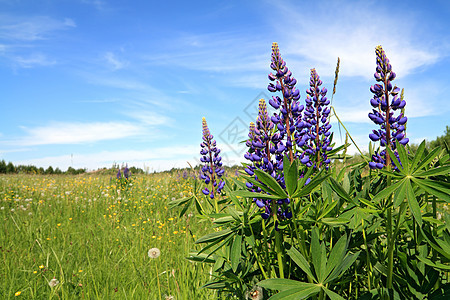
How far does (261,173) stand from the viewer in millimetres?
1485

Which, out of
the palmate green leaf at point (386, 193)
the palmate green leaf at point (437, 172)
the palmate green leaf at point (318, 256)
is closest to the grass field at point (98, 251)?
the palmate green leaf at point (318, 256)

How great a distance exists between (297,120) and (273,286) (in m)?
1.07

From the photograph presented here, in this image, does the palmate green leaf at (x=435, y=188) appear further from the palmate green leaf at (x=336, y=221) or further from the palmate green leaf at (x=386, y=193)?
the palmate green leaf at (x=336, y=221)

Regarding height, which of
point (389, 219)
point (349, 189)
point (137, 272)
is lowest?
point (137, 272)

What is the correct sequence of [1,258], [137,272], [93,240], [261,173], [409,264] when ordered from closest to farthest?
[261,173] → [409,264] → [137,272] → [1,258] → [93,240]

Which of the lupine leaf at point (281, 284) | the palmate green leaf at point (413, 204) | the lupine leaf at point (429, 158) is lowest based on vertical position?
the lupine leaf at point (281, 284)

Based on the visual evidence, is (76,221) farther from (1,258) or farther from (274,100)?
(274,100)

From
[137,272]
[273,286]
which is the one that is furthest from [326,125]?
[137,272]

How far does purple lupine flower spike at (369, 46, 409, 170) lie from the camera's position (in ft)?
5.99

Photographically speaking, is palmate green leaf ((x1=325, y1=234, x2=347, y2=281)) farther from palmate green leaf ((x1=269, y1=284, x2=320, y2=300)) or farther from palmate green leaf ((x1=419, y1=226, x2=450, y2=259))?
palmate green leaf ((x1=419, y1=226, x2=450, y2=259))

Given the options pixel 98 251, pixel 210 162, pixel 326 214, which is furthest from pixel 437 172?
pixel 98 251

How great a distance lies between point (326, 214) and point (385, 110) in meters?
0.73

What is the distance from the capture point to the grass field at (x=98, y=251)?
10.8ft

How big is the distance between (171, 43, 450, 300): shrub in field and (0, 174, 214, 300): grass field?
59 centimetres
